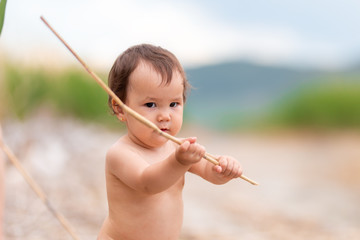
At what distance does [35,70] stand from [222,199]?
212cm

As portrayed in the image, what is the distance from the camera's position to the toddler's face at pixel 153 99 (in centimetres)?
140

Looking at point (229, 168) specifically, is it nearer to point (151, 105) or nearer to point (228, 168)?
point (228, 168)

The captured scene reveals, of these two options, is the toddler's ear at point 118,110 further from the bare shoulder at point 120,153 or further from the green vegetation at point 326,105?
the green vegetation at point 326,105

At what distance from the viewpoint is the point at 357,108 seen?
306 inches

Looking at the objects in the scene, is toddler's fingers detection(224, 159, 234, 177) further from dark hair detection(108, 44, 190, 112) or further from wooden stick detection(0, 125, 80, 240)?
wooden stick detection(0, 125, 80, 240)

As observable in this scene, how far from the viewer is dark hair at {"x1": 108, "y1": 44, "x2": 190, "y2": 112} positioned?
55.9 inches

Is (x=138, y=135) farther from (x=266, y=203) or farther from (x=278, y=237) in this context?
(x=266, y=203)

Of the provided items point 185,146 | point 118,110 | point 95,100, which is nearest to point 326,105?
point 95,100

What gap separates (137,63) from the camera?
1.43 metres

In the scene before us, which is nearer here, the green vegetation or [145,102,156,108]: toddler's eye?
[145,102,156,108]: toddler's eye

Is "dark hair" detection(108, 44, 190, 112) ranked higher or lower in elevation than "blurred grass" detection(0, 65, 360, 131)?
lower


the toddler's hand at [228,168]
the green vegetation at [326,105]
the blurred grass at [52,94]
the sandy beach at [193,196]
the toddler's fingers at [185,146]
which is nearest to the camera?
the toddler's fingers at [185,146]

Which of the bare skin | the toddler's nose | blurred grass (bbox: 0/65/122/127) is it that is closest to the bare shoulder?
the bare skin

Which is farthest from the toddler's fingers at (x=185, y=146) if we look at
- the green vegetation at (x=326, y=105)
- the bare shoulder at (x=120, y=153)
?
the green vegetation at (x=326, y=105)
